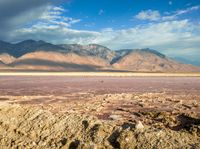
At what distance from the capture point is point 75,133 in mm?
8797

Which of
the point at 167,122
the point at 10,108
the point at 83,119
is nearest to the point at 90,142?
the point at 83,119

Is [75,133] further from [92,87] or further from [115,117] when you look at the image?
[92,87]

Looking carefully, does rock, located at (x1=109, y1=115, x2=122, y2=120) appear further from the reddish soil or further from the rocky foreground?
the reddish soil

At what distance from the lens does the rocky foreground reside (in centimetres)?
804

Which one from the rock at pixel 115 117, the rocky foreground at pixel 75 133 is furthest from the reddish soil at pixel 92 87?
the rocky foreground at pixel 75 133

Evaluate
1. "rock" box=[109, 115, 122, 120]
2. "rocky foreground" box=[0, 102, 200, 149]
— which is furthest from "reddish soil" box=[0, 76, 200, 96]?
"rocky foreground" box=[0, 102, 200, 149]

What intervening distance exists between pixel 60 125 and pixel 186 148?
12.0 ft

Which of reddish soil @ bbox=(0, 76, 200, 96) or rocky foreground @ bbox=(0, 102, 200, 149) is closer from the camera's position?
rocky foreground @ bbox=(0, 102, 200, 149)

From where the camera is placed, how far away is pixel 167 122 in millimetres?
12562

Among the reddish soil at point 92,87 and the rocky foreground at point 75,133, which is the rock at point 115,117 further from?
the reddish soil at point 92,87

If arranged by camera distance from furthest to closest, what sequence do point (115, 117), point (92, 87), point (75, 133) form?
point (92, 87)
point (115, 117)
point (75, 133)

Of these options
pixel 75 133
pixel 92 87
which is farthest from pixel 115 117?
pixel 92 87

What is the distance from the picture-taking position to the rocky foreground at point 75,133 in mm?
8037

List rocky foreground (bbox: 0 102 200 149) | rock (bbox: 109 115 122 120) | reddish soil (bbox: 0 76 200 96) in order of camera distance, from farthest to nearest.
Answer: reddish soil (bbox: 0 76 200 96), rock (bbox: 109 115 122 120), rocky foreground (bbox: 0 102 200 149)
